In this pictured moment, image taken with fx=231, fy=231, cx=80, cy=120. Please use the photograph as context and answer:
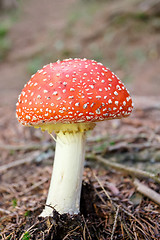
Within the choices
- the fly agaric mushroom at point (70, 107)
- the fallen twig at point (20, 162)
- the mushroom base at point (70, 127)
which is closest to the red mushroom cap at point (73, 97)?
the fly agaric mushroom at point (70, 107)

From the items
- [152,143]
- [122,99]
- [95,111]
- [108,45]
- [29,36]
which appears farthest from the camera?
[29,36]

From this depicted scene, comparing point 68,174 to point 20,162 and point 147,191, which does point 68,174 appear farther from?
point 20,162

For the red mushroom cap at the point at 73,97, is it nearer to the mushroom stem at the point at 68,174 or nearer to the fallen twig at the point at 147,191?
the mushroom stem at the point at 68,174

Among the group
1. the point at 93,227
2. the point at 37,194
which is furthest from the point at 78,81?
the point at 37,194

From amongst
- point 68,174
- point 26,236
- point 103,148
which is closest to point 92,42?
point 103,148

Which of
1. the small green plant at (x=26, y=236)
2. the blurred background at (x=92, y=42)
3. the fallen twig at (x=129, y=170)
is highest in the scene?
the blurred background at (x=92, y=42)

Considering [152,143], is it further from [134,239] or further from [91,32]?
[91,32]

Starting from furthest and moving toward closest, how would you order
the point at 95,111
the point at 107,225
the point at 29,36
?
the point at 29,36, the point at 107,225, the point at 95,111
